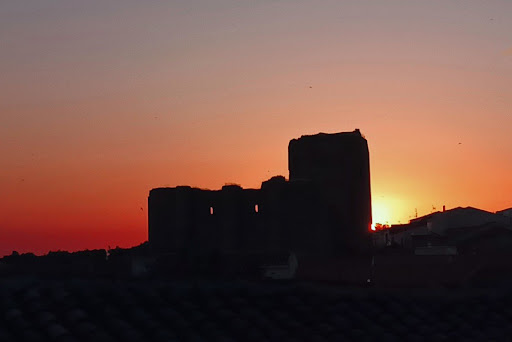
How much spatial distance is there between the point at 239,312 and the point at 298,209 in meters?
26.6

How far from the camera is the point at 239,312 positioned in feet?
18.6

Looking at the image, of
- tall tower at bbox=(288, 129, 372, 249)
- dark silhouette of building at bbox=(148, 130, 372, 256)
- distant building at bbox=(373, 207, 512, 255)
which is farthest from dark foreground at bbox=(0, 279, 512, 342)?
tall tower at bbox=(288, 129, 372, 249)

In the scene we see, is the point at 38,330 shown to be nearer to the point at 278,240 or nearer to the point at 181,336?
the point at 181,336

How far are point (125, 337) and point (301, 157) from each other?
27.4m

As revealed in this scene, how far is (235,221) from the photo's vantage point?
3378 cm

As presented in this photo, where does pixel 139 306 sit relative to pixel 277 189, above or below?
below

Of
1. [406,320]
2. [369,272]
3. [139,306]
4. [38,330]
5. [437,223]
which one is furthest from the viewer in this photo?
[437,223]

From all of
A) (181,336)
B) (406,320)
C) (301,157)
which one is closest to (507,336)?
(406,320)

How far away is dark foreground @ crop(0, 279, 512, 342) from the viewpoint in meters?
5.19

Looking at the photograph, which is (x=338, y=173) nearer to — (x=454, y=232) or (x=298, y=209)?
(x=298, y=209)

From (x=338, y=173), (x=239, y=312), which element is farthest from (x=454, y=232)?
(x=239, y=312)

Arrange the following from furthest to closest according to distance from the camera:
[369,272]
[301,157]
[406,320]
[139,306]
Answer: [301,157]
[369,272]
[406,320]
[139,306]

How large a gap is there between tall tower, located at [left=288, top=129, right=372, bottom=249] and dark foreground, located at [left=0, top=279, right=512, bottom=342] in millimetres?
25743

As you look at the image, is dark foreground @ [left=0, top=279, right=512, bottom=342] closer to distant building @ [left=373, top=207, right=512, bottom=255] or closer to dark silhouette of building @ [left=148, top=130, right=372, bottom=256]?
distant building @ [left=373, top=207, right=512, bottom=255]
